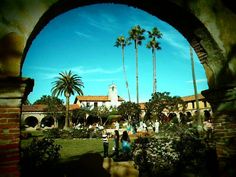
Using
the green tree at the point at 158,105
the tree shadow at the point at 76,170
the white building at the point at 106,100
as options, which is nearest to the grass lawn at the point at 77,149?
the tree shadow at the point at 76,170

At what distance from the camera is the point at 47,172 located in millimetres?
9484

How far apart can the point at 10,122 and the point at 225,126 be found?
4.49 metres

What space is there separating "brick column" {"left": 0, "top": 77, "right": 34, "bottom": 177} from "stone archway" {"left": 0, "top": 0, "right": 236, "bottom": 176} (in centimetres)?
2

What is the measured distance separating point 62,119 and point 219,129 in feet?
204

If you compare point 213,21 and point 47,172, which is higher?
point 213,21

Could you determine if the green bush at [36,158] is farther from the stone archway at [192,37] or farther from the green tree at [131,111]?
the green tree at [131,111]

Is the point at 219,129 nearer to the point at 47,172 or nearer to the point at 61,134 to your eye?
the point at 47,172

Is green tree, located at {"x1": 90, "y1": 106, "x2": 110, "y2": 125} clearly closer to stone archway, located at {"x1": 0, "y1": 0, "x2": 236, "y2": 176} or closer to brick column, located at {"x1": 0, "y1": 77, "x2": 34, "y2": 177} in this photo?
stone archway, located at {"x1": 0, "y1": 0, "x2": 236, "y2": 176}

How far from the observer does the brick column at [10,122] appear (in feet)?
12.7

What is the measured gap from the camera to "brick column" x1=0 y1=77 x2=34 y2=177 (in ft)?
12.7

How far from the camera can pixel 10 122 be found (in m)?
4.04

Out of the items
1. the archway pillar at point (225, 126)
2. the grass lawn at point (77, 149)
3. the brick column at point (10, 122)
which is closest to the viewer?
the brick column at point (10, 122)

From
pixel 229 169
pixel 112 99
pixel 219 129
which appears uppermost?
pixel 112 99

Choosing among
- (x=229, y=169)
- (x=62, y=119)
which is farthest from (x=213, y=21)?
(x=62, y=119)
